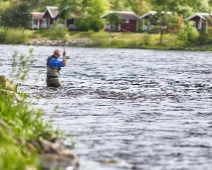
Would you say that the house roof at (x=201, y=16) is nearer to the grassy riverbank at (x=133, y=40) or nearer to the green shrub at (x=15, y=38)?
the grassy riverbank at (x=133, y=40)

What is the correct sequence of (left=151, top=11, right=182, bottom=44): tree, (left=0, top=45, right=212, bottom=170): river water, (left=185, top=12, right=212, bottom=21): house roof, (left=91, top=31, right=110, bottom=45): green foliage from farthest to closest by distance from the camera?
(left=185, top=12, right=212, bottom=21): house roof → (left=151, top=11, right=182, bottom=44): tree → (left=91, top=31, right=110, bottom=45): green foliage → (left=0, top=45, right=212, bottom=170): river water

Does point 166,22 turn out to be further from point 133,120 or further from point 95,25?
point 133,120

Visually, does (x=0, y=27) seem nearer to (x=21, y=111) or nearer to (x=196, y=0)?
(x=196, y=0)

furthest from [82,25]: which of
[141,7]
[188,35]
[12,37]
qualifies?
[188,35]

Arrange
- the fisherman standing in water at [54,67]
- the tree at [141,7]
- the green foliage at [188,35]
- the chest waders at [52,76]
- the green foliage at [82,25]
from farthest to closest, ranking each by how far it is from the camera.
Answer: the tree at [141,7], the green foliage at [82,25], the green foliage at [188,35], the chest waders at [52,76], the fisherman standing in water at [54,67]

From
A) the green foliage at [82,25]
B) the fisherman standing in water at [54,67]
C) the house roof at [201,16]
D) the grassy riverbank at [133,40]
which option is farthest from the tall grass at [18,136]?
the green foliage at [82,25]

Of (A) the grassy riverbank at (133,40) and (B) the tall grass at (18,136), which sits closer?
(B) the tall grass at (18,136)

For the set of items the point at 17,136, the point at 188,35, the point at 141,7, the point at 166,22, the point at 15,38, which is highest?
the point at 141,7

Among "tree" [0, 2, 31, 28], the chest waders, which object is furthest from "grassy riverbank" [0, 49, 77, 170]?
"tree" [0, 2, 31, 28]

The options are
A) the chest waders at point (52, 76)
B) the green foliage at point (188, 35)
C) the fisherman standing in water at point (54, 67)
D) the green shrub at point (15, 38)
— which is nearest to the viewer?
the fisherman standing in water at point (54, 67)

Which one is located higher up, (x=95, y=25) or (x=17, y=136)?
(x=17, y=136)

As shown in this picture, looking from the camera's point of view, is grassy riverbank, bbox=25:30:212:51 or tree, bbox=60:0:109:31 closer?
grassy riverbank, bbox=25:30:212:51

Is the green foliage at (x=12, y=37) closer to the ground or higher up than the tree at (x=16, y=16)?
closer to the ground

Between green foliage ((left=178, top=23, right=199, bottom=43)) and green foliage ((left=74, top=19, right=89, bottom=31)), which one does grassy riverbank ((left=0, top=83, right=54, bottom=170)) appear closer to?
green foliage ((left=178, top=23, right=199, bottom=43))
